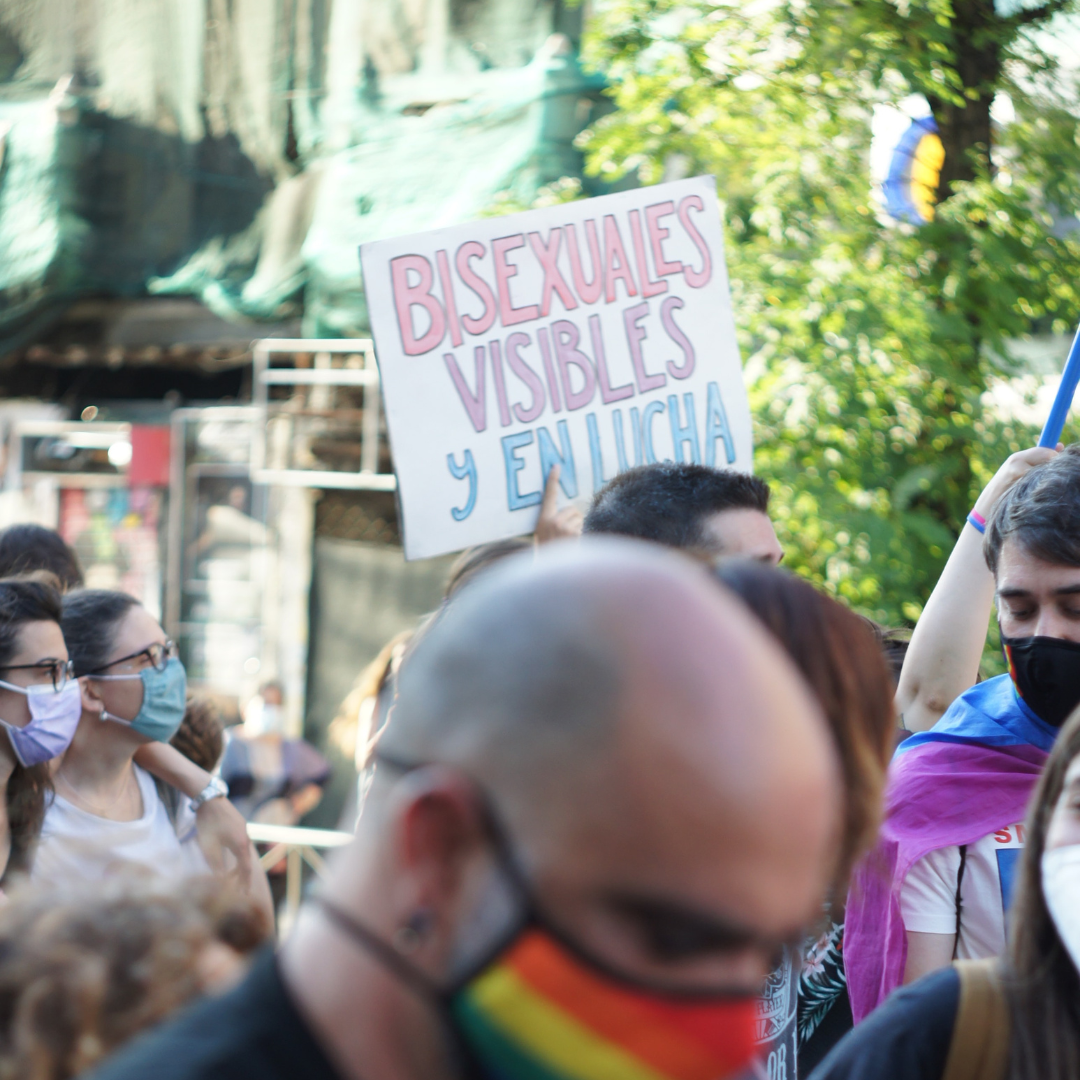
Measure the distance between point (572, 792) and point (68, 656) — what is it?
287 cm

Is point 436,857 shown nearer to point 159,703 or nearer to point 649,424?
point 649,424

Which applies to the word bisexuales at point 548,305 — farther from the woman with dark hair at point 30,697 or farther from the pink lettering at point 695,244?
the woman with dark hair at point 30,697

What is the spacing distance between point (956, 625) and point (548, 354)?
1274 millimetres

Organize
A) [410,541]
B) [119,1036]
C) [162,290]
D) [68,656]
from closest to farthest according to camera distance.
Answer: [119,1036]
[410,541]
[68,656]
[162,290]

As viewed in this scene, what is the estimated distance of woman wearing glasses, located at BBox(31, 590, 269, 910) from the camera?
10.8 feet

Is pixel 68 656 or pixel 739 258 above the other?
pixel 739 258

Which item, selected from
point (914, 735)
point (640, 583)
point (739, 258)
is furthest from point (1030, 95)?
point (640, 583)

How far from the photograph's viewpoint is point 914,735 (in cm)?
263

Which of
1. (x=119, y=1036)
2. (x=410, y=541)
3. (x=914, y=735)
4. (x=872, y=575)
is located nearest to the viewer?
(x=119, y=1036)

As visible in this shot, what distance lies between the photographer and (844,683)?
1.41m

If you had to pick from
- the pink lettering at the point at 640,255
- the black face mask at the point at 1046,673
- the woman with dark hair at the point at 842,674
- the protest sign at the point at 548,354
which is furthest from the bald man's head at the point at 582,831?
the pink lettering at the point at 640,255

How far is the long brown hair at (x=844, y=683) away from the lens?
54.8 inches

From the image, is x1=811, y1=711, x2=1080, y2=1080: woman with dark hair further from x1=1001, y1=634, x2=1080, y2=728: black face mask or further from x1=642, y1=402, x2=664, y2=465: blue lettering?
x1=642, y1=402, x2=664, y2=465: blue lettering

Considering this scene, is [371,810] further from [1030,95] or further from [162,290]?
[162,290]
